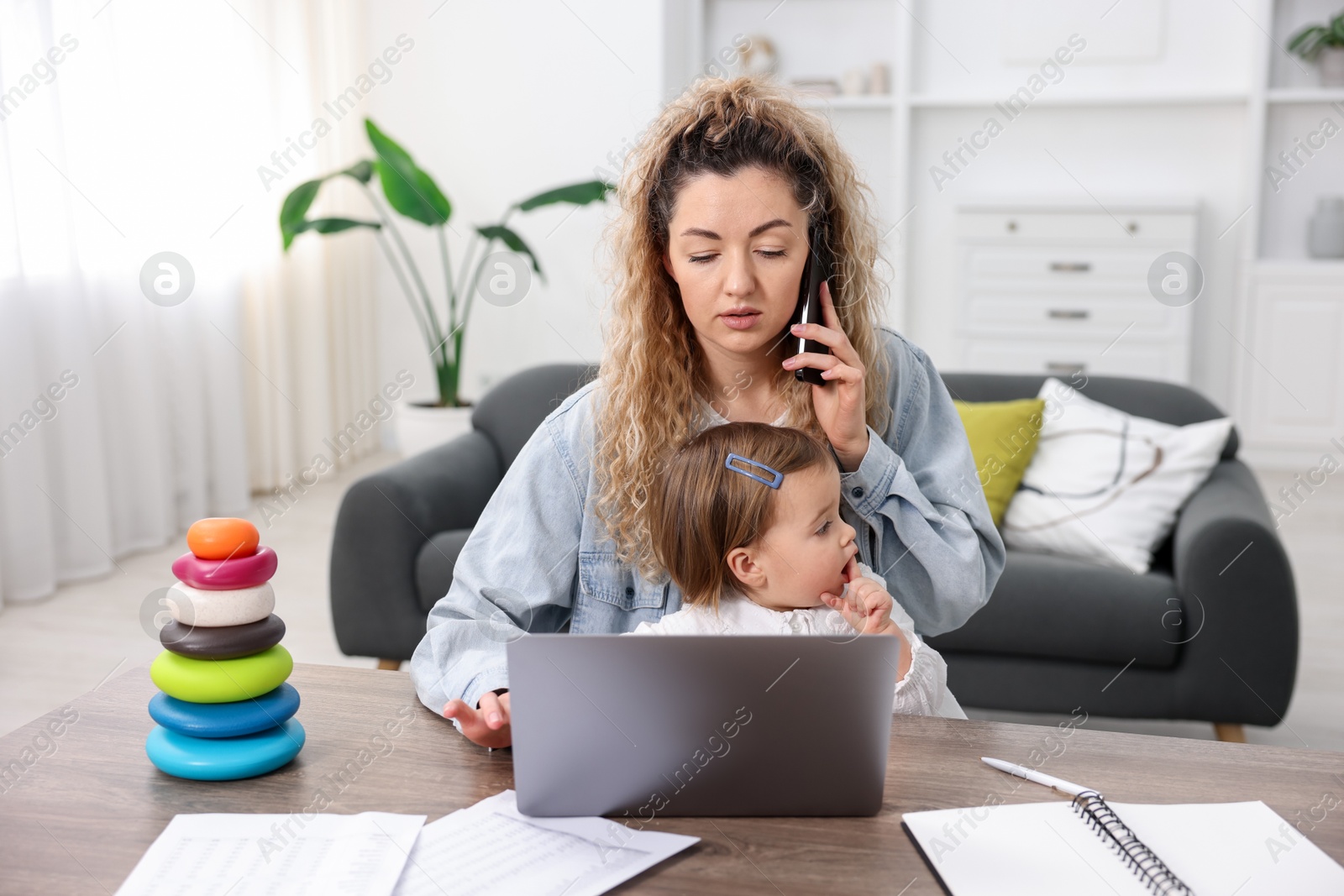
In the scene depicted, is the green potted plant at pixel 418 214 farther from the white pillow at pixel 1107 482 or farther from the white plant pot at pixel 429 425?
the white pillow at pixel 1107 482

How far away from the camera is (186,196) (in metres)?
4.01

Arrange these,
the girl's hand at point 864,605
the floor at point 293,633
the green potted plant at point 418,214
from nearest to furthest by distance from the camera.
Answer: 1. the girl's hand at point 864,605
2. the floor at point 293,633
3. the green potted plant at point 418,214

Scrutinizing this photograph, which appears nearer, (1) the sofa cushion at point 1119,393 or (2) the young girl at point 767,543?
(2) the young girl at point 767,543

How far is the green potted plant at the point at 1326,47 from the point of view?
490 cm

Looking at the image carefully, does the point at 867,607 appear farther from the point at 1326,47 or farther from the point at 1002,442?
the point at 1326,47

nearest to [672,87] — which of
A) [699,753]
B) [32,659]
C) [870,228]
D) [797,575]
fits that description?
[32,659]

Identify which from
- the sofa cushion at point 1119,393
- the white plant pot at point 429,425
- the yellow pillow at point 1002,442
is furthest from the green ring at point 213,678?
the white plant pot at point 429,425

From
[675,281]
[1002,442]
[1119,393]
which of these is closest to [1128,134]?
[1119,393]

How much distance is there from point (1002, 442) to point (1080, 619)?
0.52m

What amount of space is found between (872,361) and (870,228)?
0.18 metres

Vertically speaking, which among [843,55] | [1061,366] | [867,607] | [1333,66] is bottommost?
[1061,366]

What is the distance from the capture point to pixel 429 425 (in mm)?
4395

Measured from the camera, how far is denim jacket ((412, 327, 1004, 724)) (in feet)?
4.24

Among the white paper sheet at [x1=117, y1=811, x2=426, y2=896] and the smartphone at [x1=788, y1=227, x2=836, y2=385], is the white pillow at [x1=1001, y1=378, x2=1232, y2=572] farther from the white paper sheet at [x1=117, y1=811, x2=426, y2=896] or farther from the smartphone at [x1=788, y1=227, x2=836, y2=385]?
the white paper sheet at [x1=117, y1=811, x2=426, y2=896]
